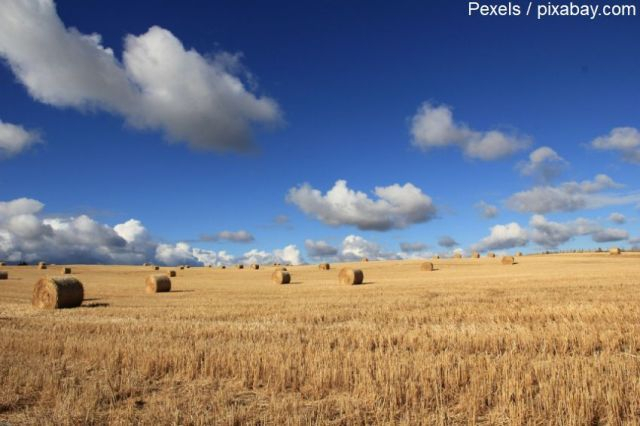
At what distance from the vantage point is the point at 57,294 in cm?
2045

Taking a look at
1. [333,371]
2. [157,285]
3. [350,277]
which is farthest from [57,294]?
[350,277]

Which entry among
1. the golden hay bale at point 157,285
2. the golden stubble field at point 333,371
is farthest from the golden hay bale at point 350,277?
the golden stubble field at point 333,371

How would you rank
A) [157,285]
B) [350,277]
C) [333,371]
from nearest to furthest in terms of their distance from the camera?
1. [333,371]
2. [157,285]
3. [350,277]

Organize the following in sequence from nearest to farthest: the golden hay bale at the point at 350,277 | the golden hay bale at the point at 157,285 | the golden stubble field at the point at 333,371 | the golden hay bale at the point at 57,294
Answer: the golden stubble field at the point at 333,371
the golden hay bale at the point at 57,294
the golden hay bale at the point at 157,285
the golden hay bale at the point at 350,277

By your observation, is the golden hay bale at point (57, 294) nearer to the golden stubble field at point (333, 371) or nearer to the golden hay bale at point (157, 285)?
the golden stubble field at point (333, 371)

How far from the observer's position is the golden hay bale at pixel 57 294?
67.3 ft

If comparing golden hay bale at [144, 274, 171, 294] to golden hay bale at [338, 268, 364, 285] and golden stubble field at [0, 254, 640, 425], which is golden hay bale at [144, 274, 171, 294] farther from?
golden stubble field at [0, 254, 640, 425]

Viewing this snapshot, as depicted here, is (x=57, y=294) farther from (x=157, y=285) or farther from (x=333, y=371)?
(x=333, y=371)

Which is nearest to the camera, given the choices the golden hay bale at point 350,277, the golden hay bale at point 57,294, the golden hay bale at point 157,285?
the golden hay bale at point 57,294

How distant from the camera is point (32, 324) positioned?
14.2 metres

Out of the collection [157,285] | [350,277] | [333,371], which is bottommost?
[333,371]

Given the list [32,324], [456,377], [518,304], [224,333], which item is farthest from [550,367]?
[32,324]

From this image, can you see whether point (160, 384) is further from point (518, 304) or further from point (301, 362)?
point (518, 304)

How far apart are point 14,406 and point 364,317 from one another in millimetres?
9378
